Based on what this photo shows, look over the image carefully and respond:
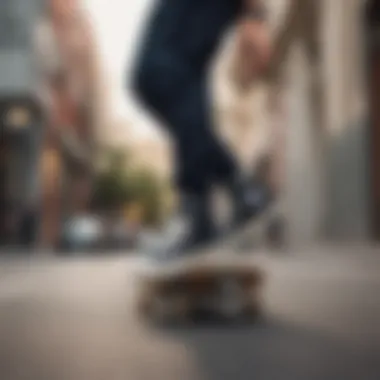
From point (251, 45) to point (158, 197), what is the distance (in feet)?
0.51

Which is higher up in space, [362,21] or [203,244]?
[362,21]

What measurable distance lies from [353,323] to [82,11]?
0.29 m

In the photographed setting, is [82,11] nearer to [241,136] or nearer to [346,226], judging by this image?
[241,136]

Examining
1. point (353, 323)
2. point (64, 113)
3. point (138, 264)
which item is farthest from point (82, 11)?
point (353, 323)

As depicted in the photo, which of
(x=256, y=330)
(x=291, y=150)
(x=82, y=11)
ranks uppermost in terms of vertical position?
(x=82, y=11)

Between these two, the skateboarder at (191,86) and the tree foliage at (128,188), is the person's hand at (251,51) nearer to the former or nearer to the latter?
the skateboarder at (191,86)

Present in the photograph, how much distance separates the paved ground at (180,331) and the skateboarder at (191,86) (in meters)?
0.06

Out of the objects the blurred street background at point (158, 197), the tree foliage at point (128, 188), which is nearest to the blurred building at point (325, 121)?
the blurred street background at point (158, 197)

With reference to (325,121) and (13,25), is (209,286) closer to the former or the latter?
(325,121)

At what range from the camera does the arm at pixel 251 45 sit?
543 millimetres

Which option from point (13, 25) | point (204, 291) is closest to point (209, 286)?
point (204, 291)

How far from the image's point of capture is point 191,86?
1.66 feet

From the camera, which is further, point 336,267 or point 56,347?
point 336,267

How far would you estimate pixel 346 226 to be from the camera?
1.90 ft
